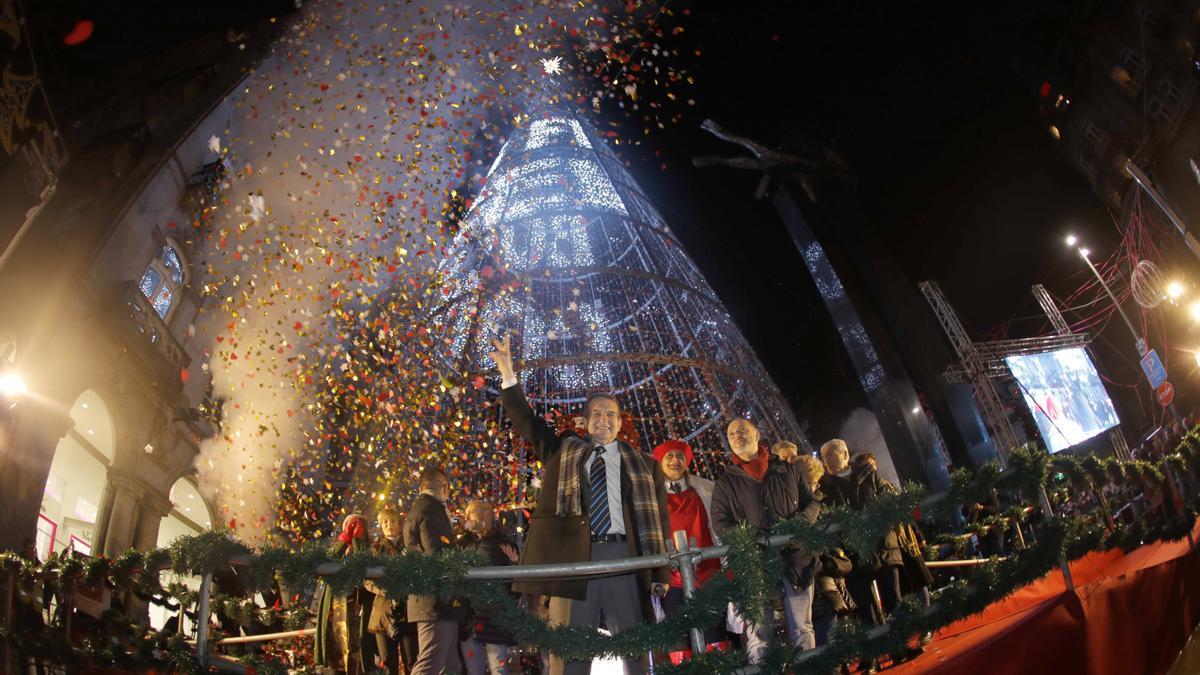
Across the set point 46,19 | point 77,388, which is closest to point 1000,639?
point 77,388

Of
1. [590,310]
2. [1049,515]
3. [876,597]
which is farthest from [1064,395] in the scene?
[1049,515]

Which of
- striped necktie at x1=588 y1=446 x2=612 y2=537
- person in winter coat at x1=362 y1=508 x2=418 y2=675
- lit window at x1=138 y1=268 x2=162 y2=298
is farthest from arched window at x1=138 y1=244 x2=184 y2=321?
striped necktie at x1=588 y1=446 x2=612 y2=537

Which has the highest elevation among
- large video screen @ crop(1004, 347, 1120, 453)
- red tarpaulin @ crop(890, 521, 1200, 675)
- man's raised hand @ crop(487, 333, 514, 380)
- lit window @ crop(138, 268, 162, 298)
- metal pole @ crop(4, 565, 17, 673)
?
lit window @ crop(138, 268, 162, 298)

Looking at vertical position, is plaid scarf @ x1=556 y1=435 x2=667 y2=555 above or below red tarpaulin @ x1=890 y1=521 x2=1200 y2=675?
above

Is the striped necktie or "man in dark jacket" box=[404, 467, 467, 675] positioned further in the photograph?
"man in dark jacket" box=[404, 467, 467, 675]

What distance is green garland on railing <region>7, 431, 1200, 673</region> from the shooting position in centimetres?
271

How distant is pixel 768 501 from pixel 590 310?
1000 centimetres

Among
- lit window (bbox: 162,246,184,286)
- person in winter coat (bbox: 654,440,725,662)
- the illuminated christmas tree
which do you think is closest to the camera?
person in winter coat (bbox: 654,440,725,662)

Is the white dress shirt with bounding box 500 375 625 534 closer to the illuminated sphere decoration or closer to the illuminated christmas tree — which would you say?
the illuminated christmas tree

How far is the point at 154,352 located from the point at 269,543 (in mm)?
12012

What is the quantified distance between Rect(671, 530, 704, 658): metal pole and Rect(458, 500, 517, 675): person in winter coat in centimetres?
223

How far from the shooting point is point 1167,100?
16922 millimetres

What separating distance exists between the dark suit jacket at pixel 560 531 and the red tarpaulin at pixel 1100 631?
4.67ft

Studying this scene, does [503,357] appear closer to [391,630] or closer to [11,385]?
[391,630]
